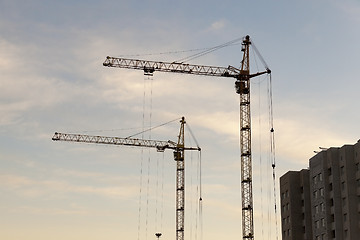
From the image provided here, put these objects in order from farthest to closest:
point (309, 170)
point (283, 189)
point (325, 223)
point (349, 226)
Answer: point (283, 189), point (309, 170), point (325, 223), point (349, 226)

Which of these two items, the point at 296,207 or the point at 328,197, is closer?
the point at 328,197

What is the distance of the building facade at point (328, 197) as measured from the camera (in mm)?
136125

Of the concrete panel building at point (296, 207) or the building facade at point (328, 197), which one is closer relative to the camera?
the building facade at point (328, 197)

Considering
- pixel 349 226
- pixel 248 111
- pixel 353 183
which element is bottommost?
pixel 349 226

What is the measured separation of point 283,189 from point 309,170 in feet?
50.9

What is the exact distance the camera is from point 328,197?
144 meters

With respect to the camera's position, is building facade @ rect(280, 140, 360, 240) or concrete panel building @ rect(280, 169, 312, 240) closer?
building facade @ rect(280, 140, 360, 240)

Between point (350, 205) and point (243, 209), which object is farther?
point (243, 209)

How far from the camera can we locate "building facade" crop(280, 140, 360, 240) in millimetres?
136125

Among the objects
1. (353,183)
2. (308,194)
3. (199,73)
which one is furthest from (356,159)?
(199,73)

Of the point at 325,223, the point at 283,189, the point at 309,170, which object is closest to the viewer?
the point at 325,223

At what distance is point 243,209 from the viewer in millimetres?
152625

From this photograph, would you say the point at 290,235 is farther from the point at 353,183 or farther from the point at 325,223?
the point at 353,183

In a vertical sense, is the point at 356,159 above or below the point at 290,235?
above
